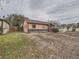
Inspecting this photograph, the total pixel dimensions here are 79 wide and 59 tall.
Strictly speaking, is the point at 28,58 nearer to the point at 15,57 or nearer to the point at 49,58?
the point at 15,57

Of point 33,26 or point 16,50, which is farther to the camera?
point 33,26

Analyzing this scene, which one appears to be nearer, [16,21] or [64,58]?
[64,58]

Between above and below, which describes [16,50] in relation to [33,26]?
below

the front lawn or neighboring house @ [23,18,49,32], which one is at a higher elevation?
neighboring house @ [23,18,49,32]

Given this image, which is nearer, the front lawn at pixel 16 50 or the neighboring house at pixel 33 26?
the front lawn at pixel 16 50

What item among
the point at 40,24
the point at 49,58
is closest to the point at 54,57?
the point at 49,58

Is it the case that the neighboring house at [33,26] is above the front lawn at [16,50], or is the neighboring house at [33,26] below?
above

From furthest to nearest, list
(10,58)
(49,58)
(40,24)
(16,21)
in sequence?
1. (16,21)
2. (40,24)
3. (49,58)
4. (10,58)

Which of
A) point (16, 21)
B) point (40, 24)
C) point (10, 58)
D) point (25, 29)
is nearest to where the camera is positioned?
point (10, 58)

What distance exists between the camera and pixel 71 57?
765 centimetres

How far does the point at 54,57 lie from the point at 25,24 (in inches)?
1008

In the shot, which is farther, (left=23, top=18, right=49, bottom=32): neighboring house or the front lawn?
(left=23, top=18, right=49, bottom=32): neighboring house

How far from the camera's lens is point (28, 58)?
7102 millimetres

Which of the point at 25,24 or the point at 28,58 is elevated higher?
the point at 25,24
